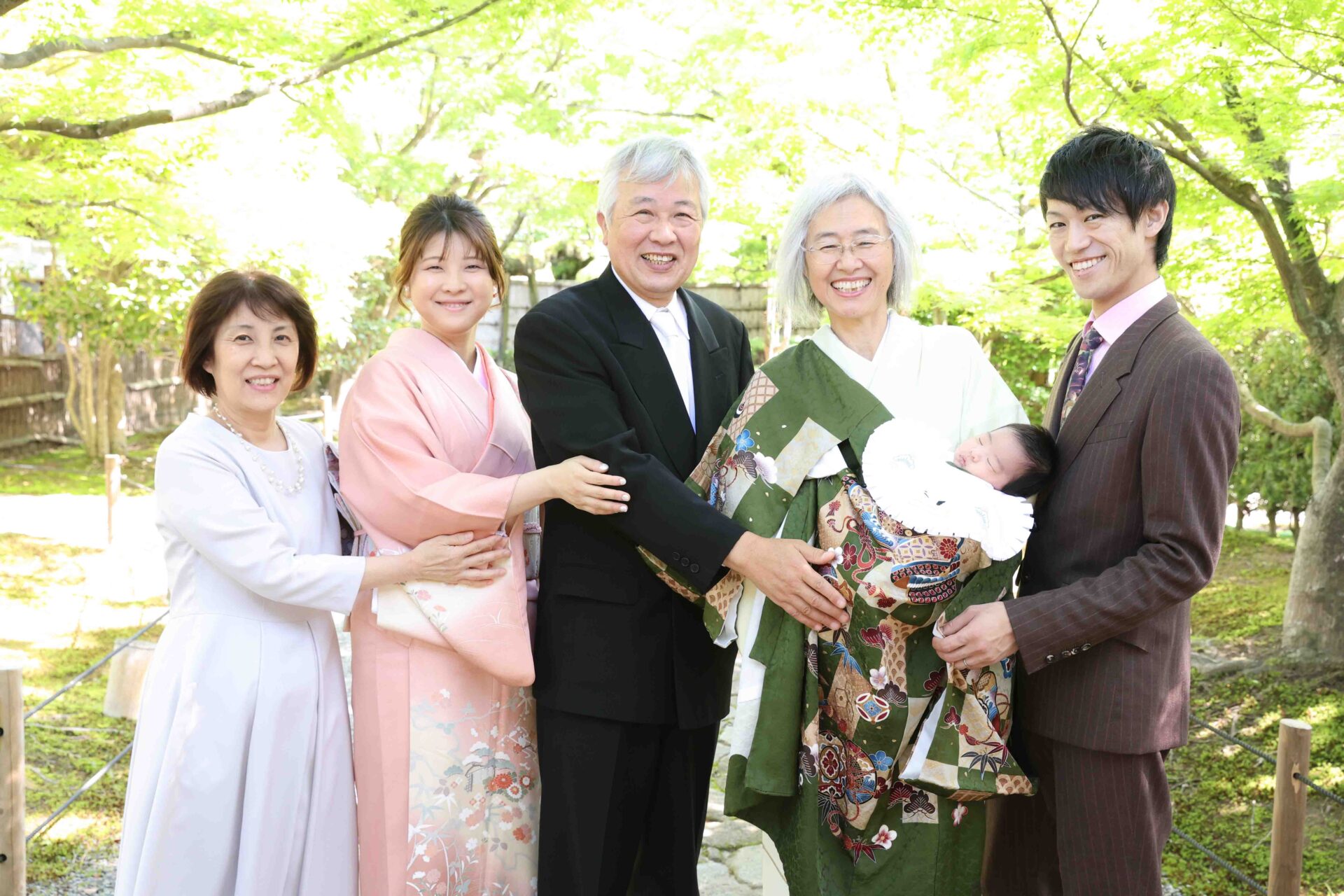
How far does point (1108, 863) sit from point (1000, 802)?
0.40 metres

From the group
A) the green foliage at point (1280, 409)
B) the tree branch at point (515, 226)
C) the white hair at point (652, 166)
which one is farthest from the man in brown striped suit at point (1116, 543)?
the tree branch at point (515, 226)

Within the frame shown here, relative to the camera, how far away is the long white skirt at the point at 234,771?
2.29m

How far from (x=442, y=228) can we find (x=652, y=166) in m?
0.55

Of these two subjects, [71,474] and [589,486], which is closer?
[589,486]

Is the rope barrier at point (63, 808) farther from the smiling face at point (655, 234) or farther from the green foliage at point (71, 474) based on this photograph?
the green foliage at point (71, 474)

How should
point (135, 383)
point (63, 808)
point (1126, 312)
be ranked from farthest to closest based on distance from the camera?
point (135, 383), point (63, 808), point (1126, 312)

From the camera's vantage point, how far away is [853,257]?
7.57 feet

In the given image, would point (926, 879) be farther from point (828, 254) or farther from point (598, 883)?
point (828, 254)

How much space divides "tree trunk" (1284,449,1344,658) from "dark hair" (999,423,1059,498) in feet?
13.0

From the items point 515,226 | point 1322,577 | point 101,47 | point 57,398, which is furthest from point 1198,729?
point 57,398

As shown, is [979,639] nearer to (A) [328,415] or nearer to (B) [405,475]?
(B) [405,475]

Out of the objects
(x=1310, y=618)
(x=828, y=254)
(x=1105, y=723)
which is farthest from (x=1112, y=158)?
(x=1310, y=618)

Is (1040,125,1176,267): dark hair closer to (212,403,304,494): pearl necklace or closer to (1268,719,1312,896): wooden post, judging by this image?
(1268,719,1312,896): wooden post

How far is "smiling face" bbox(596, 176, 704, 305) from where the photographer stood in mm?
2494
